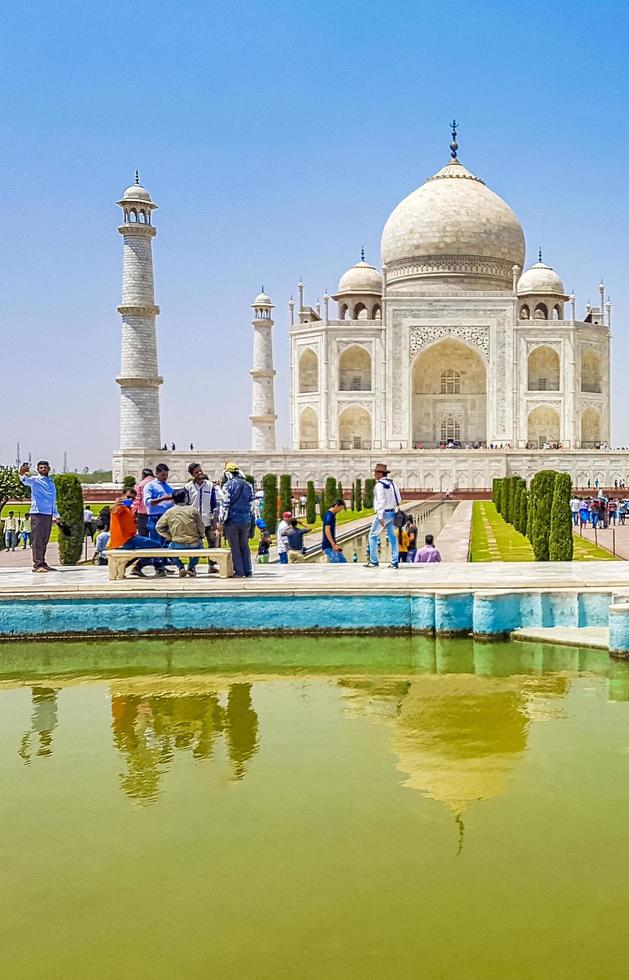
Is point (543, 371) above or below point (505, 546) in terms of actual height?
above

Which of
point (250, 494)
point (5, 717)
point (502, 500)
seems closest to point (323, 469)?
point (502, 500)

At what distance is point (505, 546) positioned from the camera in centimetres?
1195

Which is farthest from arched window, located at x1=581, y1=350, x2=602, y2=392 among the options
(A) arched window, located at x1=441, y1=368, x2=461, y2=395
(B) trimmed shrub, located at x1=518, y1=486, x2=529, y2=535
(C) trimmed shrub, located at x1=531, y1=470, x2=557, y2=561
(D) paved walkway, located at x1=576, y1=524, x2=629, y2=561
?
(C) trimmed shrub, located at x1=531, y1=470, x2=557, y2=561

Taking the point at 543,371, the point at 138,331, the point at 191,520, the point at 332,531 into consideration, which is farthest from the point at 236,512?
the point at 543,371

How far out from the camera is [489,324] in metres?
32.4

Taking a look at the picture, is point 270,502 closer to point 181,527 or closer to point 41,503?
point 41,503

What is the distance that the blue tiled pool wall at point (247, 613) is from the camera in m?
6.34

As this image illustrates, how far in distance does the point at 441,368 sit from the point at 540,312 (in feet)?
14.1

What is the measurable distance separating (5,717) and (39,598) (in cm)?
174

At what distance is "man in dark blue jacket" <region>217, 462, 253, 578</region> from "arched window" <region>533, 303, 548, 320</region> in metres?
30.2

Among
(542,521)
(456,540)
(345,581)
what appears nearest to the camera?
(345,581)

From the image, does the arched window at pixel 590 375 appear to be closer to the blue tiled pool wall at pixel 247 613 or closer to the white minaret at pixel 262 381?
the white minaret at pixel 262 381

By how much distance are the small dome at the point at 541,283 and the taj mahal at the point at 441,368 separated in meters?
0.05

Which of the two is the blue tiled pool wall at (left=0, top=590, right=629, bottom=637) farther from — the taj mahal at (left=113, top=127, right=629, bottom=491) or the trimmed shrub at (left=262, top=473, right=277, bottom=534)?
the taj mahal at (left=113, top=127, right=629, bottom=491)
